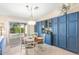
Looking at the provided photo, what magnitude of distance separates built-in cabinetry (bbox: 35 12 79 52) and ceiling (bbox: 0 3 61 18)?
0.26 meters

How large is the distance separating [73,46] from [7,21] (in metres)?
1.45

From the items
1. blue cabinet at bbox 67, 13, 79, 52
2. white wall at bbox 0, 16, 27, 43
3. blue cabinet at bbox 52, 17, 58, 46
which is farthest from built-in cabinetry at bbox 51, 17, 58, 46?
white wall at bbox 0, 16, 27, 43

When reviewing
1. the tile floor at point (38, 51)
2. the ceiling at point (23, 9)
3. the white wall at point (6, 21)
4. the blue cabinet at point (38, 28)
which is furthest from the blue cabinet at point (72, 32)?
the white wall at point (6, 21)

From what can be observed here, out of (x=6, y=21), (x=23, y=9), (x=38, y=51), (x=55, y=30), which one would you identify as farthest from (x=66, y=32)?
(x=6, y=21)

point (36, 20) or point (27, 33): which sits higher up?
point (36, 20)

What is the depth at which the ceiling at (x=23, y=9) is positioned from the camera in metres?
2.61

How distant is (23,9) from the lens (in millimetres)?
2650

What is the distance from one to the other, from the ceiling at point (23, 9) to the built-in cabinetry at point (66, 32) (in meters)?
0.26

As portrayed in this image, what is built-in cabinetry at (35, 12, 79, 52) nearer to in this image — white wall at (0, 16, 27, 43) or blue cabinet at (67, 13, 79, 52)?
blue cabinet at (67, 13, 79, 52)

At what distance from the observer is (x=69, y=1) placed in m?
2.59

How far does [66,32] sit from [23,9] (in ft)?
3.35

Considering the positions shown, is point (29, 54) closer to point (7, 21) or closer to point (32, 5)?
point (7, 21)

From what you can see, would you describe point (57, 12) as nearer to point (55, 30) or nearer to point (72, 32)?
point (55, 30)
